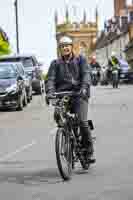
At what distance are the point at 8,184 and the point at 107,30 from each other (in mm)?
136664

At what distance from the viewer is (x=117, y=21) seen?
431 feet

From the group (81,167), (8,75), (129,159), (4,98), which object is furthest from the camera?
(8,75)

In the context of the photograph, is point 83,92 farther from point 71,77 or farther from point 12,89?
point 12,89

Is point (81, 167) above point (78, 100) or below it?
below

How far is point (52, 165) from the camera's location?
36.8 feet

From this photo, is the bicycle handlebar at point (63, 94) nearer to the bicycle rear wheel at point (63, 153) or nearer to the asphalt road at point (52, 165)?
the bicycle rear wheel at point (63, 153)

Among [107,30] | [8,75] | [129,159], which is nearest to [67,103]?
[129,159]

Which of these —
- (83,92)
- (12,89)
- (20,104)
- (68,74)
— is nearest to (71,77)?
(68,74)

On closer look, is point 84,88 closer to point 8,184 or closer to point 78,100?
point 78,100

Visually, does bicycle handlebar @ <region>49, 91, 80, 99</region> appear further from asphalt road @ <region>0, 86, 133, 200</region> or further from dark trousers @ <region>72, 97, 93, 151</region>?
asphalt road @ <region>0, 86, 133, 200</region>

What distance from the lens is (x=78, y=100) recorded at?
10.0 meters

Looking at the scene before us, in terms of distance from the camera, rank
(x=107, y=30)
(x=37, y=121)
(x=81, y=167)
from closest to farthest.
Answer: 1. (x=81, y=167)
2. (x=37, y=121)
3. (x=107, y=30)

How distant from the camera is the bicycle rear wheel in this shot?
31.2ft

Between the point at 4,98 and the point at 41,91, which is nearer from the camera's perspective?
the point at 4,98
